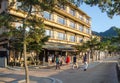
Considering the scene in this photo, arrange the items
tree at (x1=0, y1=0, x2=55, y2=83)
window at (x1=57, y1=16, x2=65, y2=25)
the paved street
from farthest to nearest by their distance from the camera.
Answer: window at (x1=57, y1=16, x2=65, y2=25), the paved street, tree at (x1=0, y1=0, x2=55, y2=83)

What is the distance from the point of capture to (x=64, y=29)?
59.9 meters

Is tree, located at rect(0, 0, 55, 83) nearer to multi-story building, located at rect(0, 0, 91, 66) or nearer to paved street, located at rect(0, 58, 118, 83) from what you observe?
paved street, located at rect(0, 58, 118, 83)

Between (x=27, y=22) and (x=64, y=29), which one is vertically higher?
(x=64, y=29)

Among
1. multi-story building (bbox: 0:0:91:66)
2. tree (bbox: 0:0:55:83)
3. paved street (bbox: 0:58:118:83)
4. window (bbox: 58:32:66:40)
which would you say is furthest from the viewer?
window (bbox: 58:32:66:40)

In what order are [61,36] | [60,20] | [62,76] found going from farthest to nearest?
1. [61,36]
2. [60,20]
3. [62,76]

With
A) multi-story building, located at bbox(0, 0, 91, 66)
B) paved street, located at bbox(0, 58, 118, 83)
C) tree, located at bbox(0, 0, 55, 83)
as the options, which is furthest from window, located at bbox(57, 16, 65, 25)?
tree, located at bbox(0, 0, 55, 83)

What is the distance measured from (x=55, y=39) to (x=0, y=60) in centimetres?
2015

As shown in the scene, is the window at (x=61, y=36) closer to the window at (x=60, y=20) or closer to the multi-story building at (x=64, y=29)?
the multi-story building at (x=64, y=29)

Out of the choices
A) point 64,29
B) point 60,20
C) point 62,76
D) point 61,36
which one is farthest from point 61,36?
point 62,76

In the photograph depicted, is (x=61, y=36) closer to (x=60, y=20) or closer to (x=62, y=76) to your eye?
(x=60, y=20)

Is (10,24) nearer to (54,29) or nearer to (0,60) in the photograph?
(0,60)

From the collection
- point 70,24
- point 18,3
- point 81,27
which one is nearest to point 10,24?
point 18,3

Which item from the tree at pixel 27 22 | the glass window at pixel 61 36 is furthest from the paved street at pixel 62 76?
the glass window at pixel 61 36

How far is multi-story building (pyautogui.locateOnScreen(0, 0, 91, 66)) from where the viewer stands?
49.0m
